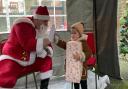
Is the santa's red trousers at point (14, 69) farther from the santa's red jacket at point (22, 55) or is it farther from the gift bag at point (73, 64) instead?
the gift bag at point (73, 64)

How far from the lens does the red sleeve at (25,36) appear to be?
7.14 feet

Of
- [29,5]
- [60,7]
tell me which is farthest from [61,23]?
[29,5]

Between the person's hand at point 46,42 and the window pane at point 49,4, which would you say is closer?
the person's hand at point 46,42

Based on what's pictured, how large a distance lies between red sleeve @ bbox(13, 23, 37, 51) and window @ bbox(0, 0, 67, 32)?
91 cm

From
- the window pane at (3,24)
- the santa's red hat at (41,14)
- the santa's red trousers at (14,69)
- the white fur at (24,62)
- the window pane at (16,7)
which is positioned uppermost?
the window pane at (16,7)

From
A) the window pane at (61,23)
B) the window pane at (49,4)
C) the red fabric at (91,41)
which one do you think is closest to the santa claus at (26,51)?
the red fabric at (91,41)

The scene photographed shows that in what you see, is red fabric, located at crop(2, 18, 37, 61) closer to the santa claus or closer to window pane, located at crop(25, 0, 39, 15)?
the santa claus

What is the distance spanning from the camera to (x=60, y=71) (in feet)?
11.8

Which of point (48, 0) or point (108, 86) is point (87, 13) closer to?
point (48, 0)

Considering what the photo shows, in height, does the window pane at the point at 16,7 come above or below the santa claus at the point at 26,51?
above

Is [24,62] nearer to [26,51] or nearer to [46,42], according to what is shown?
[26,51]

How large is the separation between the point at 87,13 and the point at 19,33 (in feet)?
4.24

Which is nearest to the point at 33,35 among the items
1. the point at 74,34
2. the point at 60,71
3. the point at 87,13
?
the point at 74,34

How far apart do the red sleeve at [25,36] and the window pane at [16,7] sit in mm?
1009
